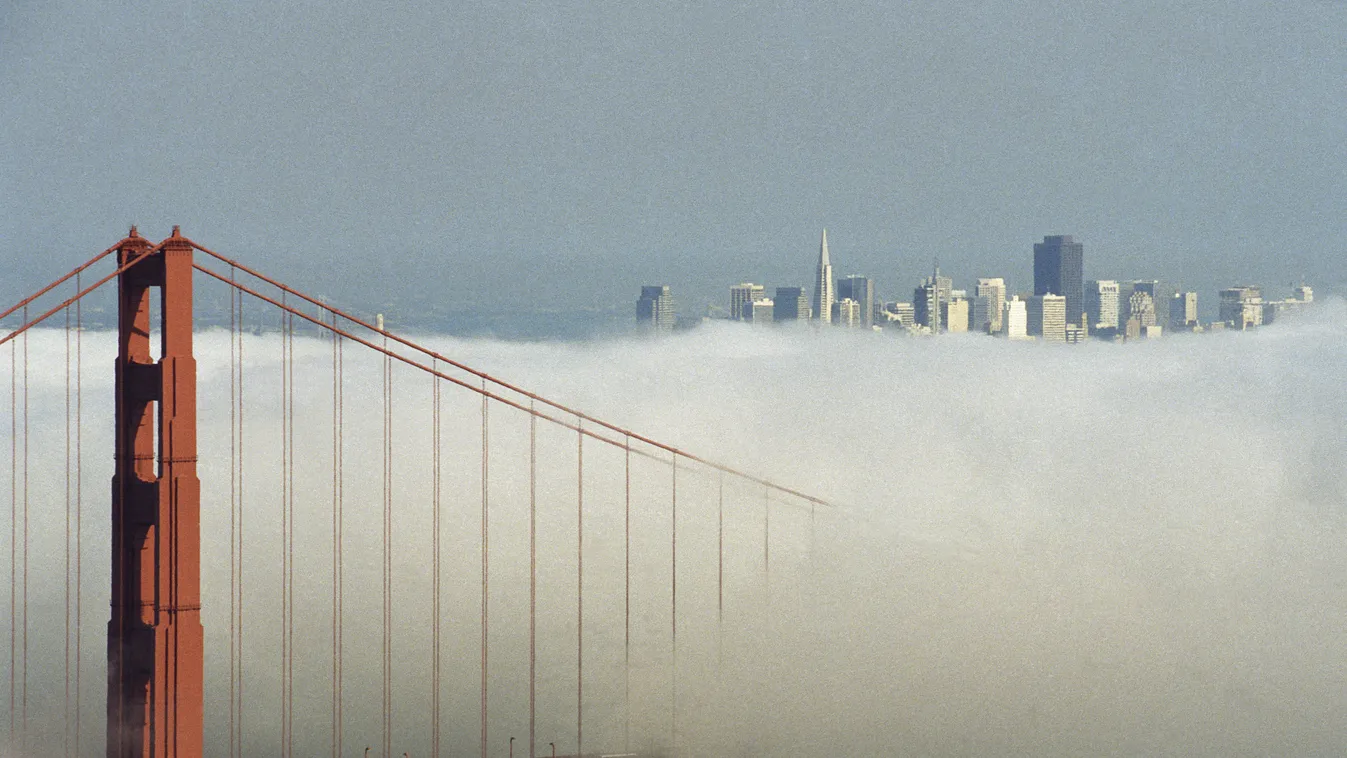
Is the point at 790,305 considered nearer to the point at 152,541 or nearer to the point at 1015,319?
the point at 1015,319

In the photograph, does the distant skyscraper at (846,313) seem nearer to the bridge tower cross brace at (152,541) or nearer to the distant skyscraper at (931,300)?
the distant skyscraper at (931,300)

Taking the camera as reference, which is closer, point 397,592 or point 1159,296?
point 397,592

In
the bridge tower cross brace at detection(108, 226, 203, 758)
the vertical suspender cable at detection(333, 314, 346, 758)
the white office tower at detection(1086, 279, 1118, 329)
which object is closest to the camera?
the bridge tower cross brace at detection(108, 226, 203, 758)

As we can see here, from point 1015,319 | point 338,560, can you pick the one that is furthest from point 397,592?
point 1015,319

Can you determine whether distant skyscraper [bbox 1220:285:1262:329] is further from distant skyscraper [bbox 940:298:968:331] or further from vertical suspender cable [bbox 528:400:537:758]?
vertical suspender cable [bbox 528:400:537:758]

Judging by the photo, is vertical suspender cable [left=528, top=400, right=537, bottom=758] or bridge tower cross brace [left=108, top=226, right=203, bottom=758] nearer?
bridge tower cross brace [left=108, top=226, right=203, bottom=758]

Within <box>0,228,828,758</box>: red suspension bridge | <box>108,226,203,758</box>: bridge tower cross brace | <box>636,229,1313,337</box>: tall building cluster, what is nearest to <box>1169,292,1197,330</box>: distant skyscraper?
<box>636,229,1313,337</box>: tall building cluster

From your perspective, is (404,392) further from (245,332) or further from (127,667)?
(127,667)

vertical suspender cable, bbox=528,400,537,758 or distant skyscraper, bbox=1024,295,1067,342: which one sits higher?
distant skyscraper, bbox=1024,295,1067,342
